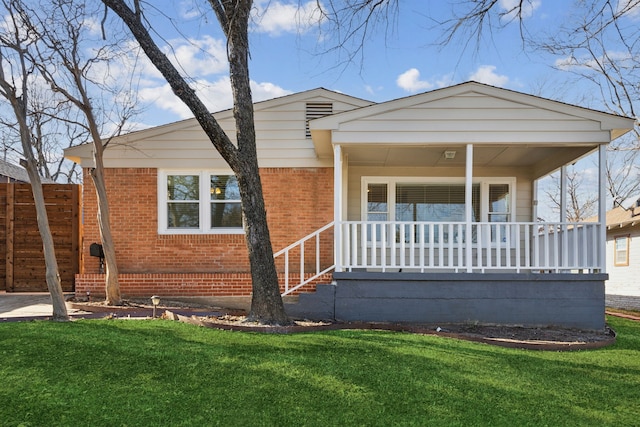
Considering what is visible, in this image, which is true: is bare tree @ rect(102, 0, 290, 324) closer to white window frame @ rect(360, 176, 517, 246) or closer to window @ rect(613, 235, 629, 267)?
white window frame @ rect(360, 176, 517, 246)

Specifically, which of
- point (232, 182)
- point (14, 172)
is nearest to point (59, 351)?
point (232, 182)

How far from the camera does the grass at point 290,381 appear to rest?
358cm

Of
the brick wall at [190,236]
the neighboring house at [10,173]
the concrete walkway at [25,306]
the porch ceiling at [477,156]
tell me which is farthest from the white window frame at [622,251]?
the neighboring house at [10,173]

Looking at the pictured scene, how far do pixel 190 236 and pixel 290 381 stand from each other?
6065 millimetres

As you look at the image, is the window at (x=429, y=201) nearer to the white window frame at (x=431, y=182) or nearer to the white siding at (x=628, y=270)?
the white window frame at (x=431, y=182)

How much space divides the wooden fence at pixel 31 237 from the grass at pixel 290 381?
4625 millimetres

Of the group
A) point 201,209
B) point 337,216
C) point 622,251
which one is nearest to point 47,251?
point 201,209

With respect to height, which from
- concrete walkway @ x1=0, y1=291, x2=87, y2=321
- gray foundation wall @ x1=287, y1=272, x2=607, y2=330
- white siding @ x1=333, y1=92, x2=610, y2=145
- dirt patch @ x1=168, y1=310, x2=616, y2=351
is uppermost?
white siding @ x1=333, y1=92, x2=610, y2=145

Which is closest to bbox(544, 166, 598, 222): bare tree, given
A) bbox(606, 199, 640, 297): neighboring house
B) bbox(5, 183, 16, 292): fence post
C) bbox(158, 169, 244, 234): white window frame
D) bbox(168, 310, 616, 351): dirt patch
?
bbox(606, 199, 640, 297): neighboring house

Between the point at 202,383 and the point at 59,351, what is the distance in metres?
1.70

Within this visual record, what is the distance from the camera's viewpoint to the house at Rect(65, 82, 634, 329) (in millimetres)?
7695

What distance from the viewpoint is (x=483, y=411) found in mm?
3797

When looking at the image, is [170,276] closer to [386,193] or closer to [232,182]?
[232,182]

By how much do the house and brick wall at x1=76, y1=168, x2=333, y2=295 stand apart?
0.03m
